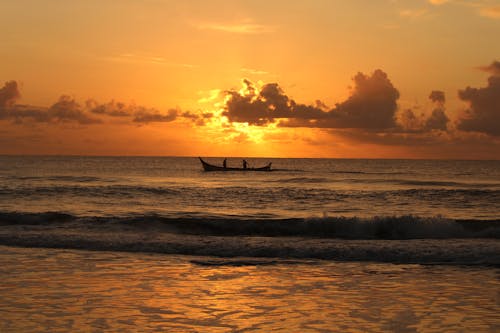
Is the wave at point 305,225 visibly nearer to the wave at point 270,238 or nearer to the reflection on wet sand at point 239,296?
the wave at point 270,238

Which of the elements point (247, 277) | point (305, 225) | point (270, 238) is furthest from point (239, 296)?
point (305, 225)

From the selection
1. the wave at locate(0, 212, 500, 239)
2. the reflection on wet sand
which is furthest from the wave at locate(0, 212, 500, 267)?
the reflection on wet sand

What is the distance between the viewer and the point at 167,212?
33.1 meters

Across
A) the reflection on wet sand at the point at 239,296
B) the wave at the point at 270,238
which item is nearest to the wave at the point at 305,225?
the wave at the point at 270,238

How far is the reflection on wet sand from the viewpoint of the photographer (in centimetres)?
918

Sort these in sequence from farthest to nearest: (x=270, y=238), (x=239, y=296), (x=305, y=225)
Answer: (x=305, y=225) → (x=270, y=238) → (x=239, y=296)

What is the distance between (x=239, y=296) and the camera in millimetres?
11148

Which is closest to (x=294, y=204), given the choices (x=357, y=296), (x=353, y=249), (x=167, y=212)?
(x=167, y=212)

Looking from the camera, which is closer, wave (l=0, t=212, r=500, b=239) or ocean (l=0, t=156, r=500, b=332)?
ocean (l=0, t=156, r=500, b=332)

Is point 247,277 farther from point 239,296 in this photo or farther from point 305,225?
point 305,225

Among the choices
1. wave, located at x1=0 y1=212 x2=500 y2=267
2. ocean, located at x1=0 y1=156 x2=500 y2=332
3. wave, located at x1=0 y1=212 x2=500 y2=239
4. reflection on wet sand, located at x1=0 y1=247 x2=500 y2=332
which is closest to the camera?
reflection on wet sand, located at x1=0 y1=247 x2=500 y2=332

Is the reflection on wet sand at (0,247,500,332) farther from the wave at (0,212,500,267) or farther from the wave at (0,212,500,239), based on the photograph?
the wave at (0,212,500,239)

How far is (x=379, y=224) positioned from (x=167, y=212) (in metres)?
13.2

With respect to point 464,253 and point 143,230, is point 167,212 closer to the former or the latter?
point 143,230
